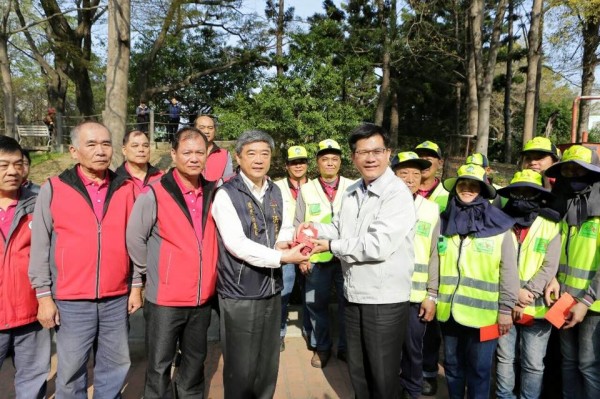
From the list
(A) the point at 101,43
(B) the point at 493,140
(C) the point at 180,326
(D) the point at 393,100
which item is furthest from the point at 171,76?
(C) the point at 180,326

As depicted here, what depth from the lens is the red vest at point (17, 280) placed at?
2.44 meters

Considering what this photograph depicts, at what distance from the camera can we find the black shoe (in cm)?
321

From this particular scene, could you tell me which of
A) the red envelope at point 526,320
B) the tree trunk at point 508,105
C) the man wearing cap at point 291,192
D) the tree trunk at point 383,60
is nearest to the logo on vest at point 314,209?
the man wearing cap at point 291,192

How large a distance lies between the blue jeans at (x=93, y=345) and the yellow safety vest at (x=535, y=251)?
2.76 m

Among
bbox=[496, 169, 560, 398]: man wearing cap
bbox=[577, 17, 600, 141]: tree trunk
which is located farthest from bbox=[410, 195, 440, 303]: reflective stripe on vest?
bbox=[577, 17, 600, 141]: tree trunk

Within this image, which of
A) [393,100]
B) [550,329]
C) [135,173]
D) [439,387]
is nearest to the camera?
[550,329]

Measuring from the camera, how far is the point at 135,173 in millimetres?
3604

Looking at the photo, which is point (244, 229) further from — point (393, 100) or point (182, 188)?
point (393, 100)

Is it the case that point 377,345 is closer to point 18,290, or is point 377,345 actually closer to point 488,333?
point 488,333

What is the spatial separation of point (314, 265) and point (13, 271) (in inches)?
92.0

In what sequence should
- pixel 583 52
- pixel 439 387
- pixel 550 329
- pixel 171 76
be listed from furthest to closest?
1. pixel 171 76
2. pixel 583 52
3. pixel 439 387
4. pixel 550 329

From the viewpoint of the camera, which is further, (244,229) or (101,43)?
(101,43)

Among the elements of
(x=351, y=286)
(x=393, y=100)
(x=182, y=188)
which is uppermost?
(x=393, y=100)

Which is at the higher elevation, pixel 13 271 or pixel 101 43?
pixel 101 43
